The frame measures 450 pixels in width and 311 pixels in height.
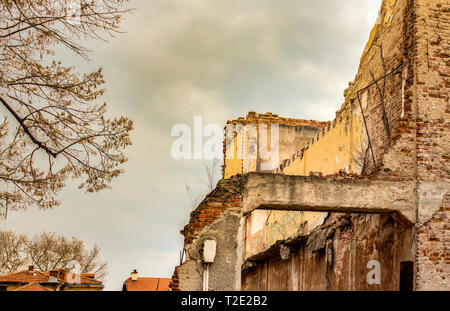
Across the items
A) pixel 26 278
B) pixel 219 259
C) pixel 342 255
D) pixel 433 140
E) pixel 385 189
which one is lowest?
pixel 26 278

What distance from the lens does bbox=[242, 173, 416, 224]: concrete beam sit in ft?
34.2

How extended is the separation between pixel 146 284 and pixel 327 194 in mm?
27011

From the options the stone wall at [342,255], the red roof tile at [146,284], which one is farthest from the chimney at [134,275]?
the stone wall at [342,255]

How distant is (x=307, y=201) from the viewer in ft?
34.2

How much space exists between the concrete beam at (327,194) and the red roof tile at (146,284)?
82.6ft

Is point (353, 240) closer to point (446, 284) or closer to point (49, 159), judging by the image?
point (446, 284)

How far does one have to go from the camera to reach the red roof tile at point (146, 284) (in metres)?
34.5

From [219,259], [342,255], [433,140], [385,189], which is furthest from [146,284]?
[433,140]

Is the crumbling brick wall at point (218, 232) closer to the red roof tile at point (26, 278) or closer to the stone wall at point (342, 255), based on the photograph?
the stone wall at point (342, 255)

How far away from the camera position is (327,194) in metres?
10.5

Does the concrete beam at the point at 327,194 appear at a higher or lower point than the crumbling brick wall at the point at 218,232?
higher

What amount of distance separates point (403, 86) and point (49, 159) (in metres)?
6.63

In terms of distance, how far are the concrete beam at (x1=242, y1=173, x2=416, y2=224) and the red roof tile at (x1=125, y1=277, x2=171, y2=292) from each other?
991 inches

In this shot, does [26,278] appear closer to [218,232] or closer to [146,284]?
[146,284]
